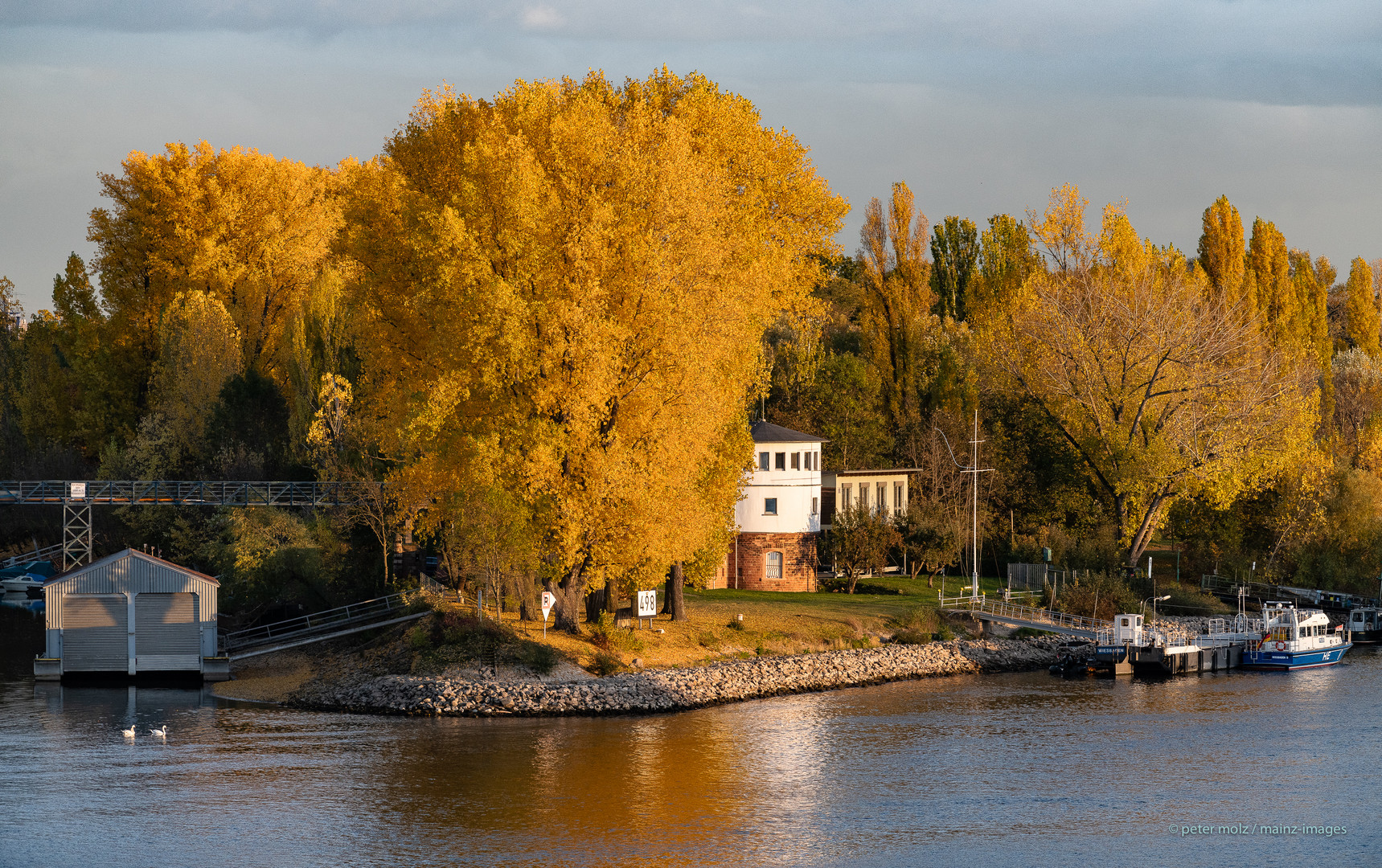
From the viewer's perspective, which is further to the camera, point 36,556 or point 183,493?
point 36,556

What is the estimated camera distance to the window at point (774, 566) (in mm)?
56031

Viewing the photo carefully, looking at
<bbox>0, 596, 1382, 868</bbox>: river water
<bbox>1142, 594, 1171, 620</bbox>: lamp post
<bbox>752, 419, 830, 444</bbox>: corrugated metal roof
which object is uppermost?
<bbox>752, 419, 830, 444</bbox>: corrugated metal roof

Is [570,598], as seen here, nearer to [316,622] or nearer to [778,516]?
[316,622]

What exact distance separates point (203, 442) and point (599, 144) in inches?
1114

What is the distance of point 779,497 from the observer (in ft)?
182

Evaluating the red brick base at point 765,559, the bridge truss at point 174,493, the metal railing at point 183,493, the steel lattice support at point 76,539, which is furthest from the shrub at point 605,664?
the steel lattice support at point 76,539

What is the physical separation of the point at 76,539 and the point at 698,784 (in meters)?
38.7

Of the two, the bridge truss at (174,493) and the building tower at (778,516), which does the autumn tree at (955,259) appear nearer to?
the building tower at (778,516)

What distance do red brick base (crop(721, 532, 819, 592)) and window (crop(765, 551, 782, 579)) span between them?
0.11 meters

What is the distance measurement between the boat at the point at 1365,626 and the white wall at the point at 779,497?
81.7ft

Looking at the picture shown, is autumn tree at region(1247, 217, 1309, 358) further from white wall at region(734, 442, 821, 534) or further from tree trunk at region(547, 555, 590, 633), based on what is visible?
tree trunk at region(547, 555, 590, 633)

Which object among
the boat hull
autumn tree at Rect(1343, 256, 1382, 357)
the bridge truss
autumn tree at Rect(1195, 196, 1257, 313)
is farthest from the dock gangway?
autumn tree at Rect(1343, 256, 1382, 357)

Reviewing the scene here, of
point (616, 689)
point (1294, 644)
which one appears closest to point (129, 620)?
point (616, 689)

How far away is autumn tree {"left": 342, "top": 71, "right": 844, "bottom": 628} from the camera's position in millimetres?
A: 38125
